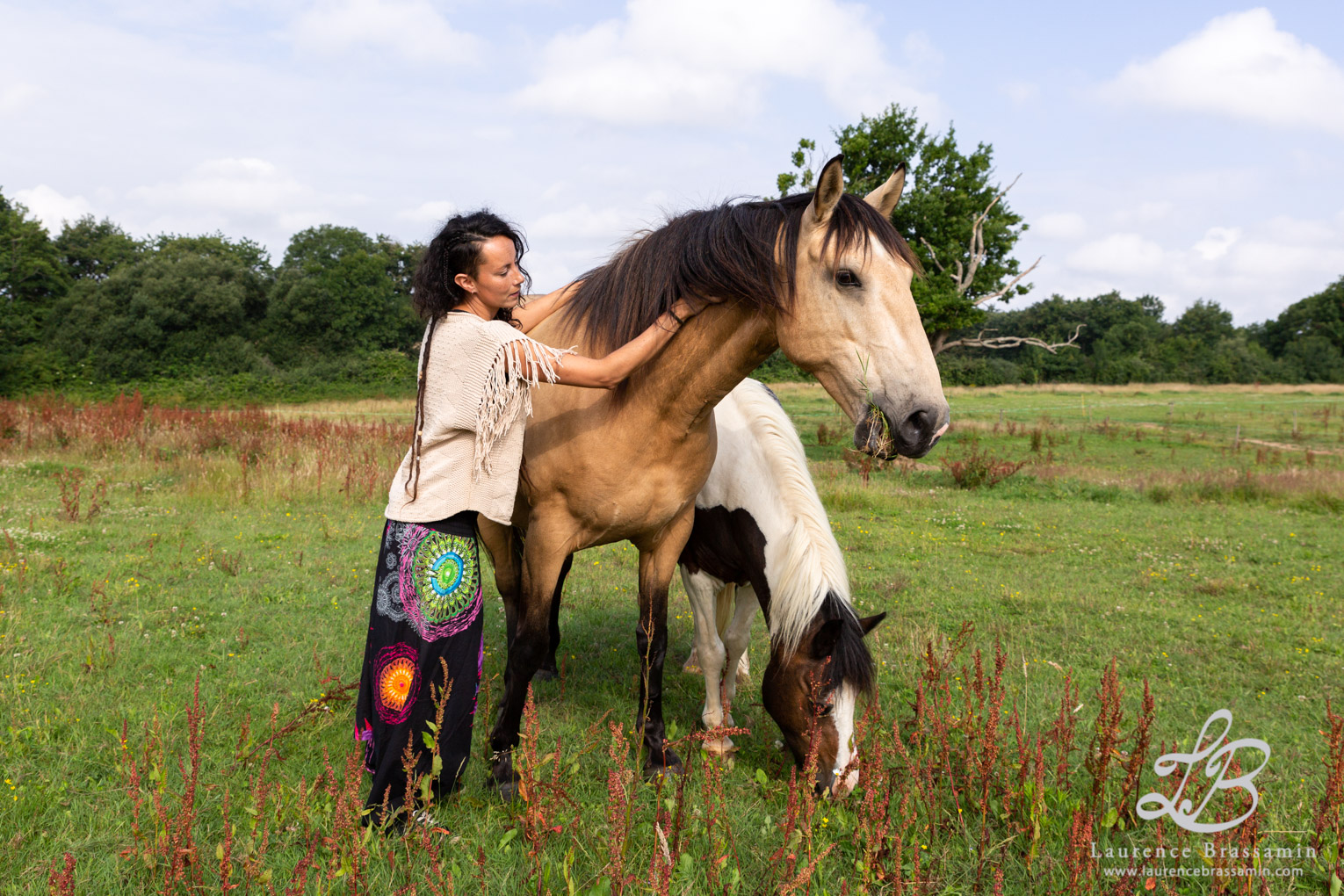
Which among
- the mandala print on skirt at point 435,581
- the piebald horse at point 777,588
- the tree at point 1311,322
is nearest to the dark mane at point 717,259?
the mandala print on skirt at point 435,581

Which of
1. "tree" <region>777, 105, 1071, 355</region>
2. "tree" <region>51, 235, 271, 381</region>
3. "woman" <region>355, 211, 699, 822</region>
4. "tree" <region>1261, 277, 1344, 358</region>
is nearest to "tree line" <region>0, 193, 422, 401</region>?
"tree" <region>51, 235, 271, 381</region>

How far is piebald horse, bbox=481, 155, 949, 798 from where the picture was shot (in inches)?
80.4

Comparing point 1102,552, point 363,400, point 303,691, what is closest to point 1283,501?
point 1102,552

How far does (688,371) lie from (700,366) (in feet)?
0.17

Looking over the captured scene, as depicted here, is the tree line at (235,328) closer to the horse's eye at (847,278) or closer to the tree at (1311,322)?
the tree at (1311,322)

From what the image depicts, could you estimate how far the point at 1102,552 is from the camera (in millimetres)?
7410

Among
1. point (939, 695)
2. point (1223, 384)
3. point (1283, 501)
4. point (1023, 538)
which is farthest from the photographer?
point (1223, 384)

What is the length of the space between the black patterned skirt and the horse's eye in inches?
59.0

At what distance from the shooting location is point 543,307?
330cm

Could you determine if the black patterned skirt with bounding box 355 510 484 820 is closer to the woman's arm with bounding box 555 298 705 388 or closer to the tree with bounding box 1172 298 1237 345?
the woman's arm with bounding box 555 298 705 388

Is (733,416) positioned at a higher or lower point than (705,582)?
higher

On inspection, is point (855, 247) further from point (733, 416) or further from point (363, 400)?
point (363, 400)

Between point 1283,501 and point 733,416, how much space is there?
10550 mm

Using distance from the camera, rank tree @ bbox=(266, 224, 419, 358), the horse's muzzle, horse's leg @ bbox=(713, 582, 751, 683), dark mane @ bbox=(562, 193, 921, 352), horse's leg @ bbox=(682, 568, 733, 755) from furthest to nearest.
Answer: tree @ bbox=(266, 224, 419, 358) < horse's leg @ bbox=(713, 582, 751, 683) < horse's leg @ bbox=(682, 568, 733, 755) < dark mane @ bbox=(562, 193, 921, 352) < the horse's muzzle
